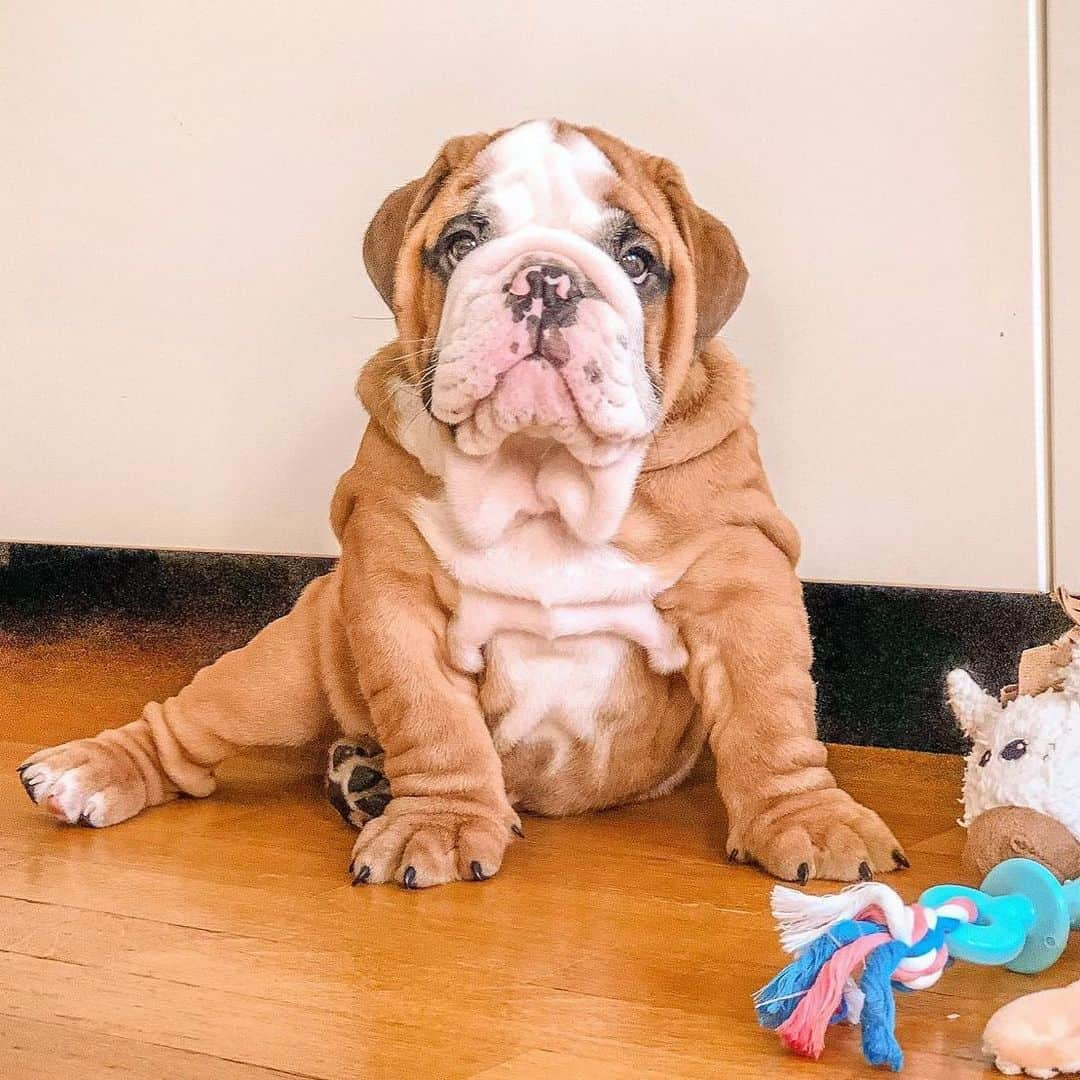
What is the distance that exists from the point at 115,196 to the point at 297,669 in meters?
1.04

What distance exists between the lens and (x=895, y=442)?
1.86 m

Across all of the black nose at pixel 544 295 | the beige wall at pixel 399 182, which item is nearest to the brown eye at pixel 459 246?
the black nose at pixel 544 295

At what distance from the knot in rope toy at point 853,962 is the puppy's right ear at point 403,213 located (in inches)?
32.4

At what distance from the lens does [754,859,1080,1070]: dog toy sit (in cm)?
98

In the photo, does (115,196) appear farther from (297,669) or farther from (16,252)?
(297,669)

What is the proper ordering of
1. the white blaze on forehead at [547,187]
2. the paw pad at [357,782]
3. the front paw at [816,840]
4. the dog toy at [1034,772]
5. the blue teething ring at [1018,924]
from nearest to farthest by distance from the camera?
the blue teething ring at [1018,924] < the dog toy at [1034,772] < the front paw at [816,840] < the white blaze on forehead at [547,187] < the paw pad at [357,782]

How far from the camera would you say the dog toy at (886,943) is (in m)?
0.98

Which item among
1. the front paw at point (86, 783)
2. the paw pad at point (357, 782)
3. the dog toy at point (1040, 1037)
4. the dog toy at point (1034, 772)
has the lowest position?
the paw pad at point (357, 782)

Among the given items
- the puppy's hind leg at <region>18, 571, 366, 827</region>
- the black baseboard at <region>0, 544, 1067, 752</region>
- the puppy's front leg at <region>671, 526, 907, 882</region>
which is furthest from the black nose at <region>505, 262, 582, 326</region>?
the black baseboard at <region>0, 544, 1067, 752</region>

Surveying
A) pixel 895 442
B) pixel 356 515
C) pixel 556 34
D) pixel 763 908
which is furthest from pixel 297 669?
pixel 556 34

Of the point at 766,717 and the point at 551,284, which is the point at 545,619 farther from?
the point at 551,284

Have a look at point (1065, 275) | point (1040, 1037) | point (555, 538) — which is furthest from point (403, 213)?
point (1040, 1037)

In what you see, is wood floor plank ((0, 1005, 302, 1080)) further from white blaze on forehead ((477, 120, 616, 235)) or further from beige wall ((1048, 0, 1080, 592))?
beige wall ((1048, 0, 1080, 592))

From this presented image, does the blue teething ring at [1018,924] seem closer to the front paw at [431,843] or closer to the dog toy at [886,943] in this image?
the dog toy at [886,943]
